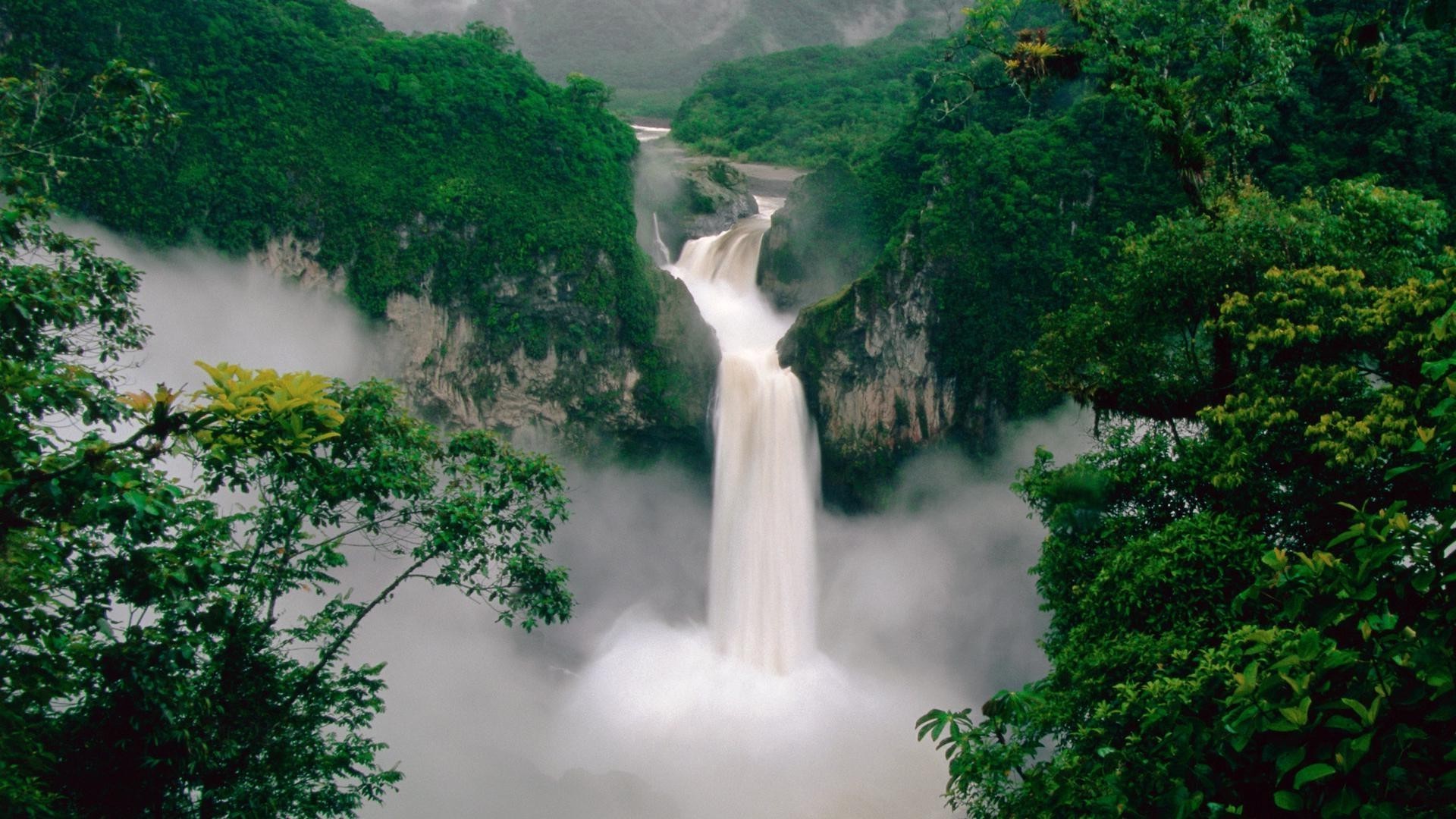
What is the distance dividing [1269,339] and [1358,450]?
1.25m

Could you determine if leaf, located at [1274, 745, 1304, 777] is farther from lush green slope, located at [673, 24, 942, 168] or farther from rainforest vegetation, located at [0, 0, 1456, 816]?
lush green slope, located at [673, 24, 942, 168]

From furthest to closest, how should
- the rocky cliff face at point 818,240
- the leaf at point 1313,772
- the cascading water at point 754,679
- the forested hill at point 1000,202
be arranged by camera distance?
the rocky cliff face at point 818,240
the forested hill at point 1000,202
the cascading water at point 754,679
the leaf at point 1313,772

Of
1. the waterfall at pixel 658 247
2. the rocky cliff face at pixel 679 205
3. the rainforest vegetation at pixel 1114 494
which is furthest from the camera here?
the rocky cliff face at pixel 679 205

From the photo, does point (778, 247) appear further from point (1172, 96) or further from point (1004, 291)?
point (1172, 96)

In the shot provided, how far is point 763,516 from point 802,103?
23.2m

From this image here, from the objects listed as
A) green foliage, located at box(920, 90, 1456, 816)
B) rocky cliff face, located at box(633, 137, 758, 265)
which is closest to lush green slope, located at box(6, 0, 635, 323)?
rocky cliff face, located at box(633, 137, 758, 265)

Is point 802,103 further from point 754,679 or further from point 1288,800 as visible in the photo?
point 1288,800

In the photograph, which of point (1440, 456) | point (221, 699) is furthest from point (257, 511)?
point (1440, 456)

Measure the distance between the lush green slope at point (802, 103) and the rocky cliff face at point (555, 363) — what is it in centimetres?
1151

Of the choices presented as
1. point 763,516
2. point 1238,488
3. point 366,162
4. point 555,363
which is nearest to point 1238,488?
point 1238,488

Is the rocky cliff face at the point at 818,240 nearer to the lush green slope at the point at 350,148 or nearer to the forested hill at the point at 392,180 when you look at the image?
the forested hill at the point at 392,180

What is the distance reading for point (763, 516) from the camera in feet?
69.1

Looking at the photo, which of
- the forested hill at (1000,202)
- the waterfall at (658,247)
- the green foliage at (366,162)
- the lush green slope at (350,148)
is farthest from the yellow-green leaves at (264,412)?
the waterfall at (658,247)

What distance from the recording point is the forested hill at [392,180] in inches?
832
